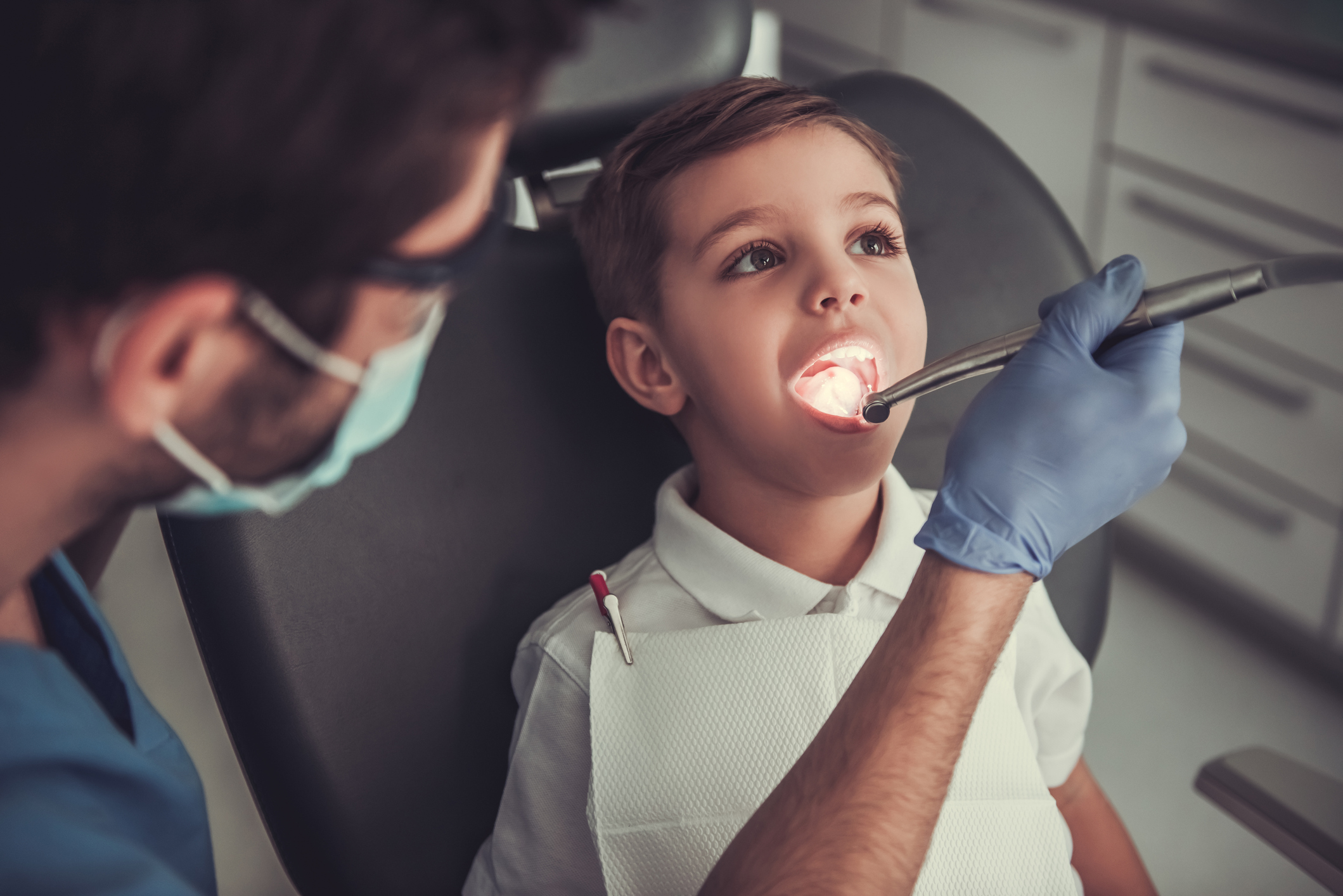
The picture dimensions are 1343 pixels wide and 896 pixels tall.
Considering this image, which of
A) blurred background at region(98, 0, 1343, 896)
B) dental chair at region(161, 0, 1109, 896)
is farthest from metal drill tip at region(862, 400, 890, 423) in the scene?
blurred background at region(98, 0, 1343, 896)

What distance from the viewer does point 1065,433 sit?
777 mm

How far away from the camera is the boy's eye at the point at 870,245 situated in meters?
1.03

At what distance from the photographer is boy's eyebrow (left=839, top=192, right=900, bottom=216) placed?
3.24 ft

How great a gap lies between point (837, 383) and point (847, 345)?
0.03 metres

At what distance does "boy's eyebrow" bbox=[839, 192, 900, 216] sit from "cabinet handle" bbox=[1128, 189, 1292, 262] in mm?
1072

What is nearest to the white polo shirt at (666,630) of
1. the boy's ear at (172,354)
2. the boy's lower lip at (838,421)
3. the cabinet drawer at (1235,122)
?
the boy's lower lip at (838,421)

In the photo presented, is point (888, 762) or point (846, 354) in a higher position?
point (846, 354)

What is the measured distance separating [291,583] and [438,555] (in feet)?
0.44

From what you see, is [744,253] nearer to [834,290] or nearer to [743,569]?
[834,290]

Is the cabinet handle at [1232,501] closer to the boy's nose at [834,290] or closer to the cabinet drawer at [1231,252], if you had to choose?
the cabinet drawer at [1231,252]

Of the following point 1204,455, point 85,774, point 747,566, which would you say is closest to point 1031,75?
point 1204,455

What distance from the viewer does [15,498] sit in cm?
57

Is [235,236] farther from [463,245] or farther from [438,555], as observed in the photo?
[438,555]

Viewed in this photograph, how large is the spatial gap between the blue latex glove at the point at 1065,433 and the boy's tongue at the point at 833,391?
0.14 meters
